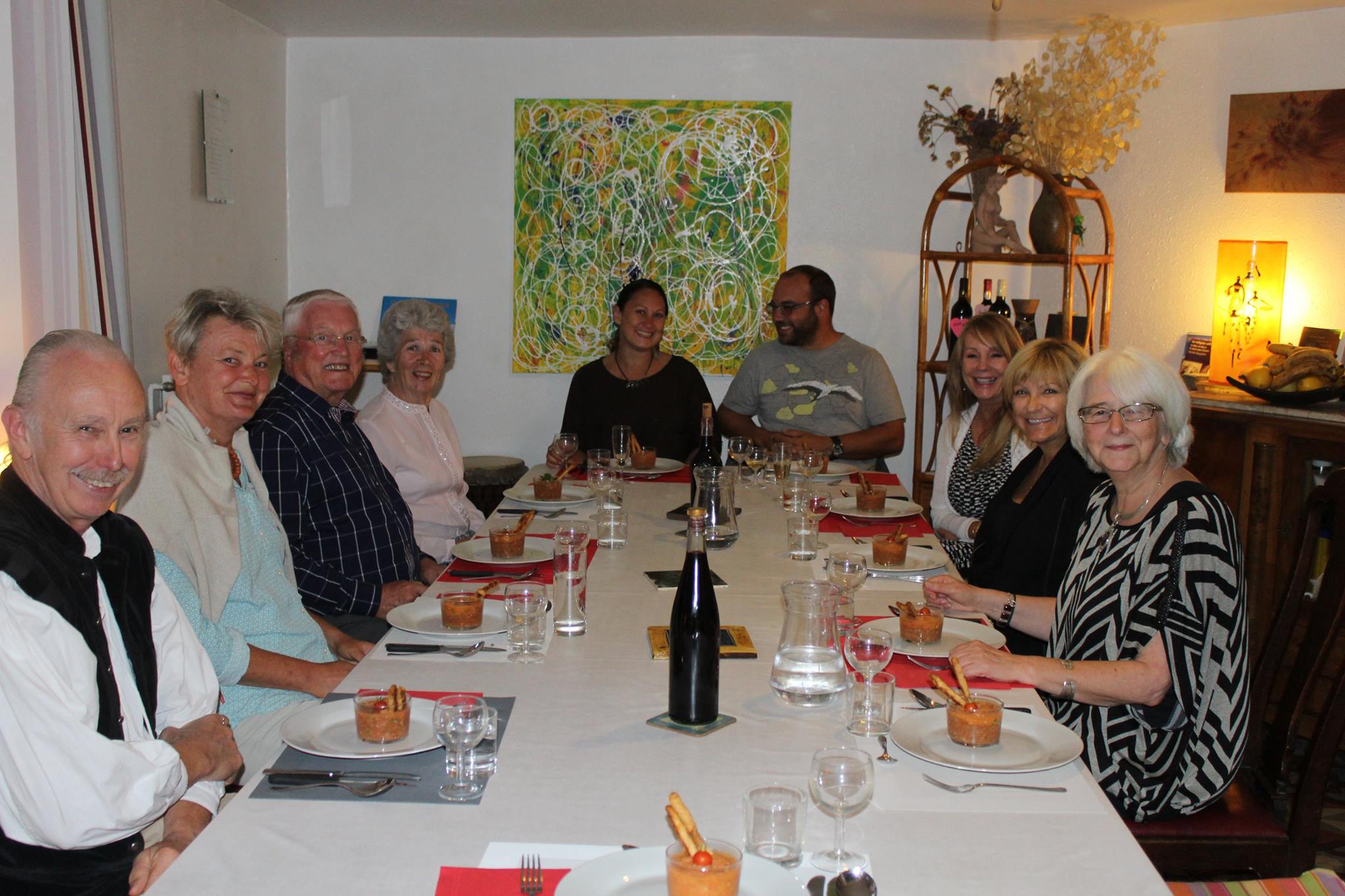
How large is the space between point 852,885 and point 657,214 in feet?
15.0

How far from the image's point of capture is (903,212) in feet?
17.8

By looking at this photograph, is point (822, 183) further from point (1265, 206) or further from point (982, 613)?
point (982, 613)

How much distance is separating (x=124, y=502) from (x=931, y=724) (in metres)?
1.50

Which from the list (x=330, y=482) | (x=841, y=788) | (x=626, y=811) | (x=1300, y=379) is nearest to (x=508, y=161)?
(x=330, y=482)

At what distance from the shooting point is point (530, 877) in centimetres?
121

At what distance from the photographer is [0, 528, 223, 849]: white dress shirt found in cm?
144

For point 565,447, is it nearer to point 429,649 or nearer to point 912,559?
point 912,559

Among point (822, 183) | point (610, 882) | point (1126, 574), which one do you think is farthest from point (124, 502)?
point (822, 183)

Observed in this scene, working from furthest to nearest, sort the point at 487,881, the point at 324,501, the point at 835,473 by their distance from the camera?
the point at 835,473 < the point at 324,501 < the point at 487,881

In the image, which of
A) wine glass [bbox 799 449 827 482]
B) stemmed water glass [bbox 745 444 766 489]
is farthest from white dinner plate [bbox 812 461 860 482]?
stemmed water glass [bbox 745 444 766 489]

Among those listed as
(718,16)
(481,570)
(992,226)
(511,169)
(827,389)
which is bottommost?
(481,570)

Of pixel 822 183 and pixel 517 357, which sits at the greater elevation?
pixel 822 183

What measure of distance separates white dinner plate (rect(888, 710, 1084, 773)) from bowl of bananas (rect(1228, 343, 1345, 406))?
9.55 feet

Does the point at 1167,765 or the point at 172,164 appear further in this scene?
the point at 172,164
